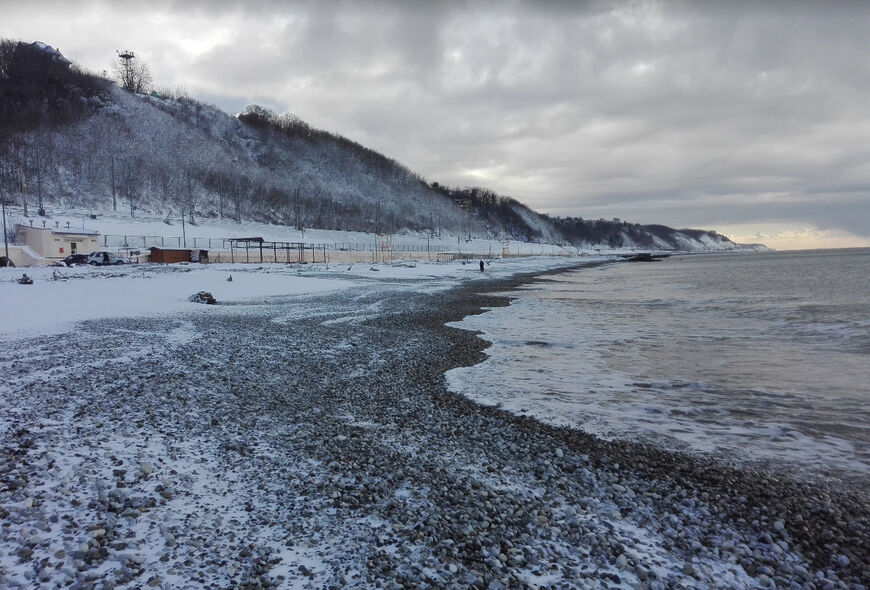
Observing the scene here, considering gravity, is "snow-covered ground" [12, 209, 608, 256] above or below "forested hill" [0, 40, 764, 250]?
below

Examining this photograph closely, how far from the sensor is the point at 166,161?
129 m

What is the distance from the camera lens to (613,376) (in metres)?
11.1

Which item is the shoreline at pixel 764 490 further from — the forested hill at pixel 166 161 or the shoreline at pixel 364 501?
the forested hill at pixel 166 161

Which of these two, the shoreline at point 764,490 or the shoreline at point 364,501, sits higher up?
the shoreline at point 364,501

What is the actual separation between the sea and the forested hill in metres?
103

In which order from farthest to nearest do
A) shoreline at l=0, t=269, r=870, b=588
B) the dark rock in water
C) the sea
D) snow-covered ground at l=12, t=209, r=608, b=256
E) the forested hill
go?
the forested hill, snow-covered ground at l=12, t=209, r=608, b=256, the dark rock in water, the sea, shoreline at l=0, t=269, r=870, b=588

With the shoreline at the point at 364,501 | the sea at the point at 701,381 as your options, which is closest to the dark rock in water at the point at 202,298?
the sea at the point at 701,381

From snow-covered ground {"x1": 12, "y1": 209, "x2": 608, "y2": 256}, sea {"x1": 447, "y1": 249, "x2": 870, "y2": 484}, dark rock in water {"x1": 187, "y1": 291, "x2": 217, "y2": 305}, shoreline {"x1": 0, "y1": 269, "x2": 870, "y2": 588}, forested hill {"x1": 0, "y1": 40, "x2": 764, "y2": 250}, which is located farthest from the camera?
forested hill {"x1": 0, "y1": 40, "x2": 764, "y2": 250}

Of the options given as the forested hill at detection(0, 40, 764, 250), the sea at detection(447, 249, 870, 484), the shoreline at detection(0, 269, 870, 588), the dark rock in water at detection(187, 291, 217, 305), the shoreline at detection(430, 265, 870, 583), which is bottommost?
the sea at detection(447, 249, 870, 484)

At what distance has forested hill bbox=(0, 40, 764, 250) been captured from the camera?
106 metres

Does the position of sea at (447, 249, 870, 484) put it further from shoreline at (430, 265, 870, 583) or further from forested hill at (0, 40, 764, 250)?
forested hill at (0, 40, 764, 250)

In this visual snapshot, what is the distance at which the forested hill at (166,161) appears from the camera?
10550 centimetres

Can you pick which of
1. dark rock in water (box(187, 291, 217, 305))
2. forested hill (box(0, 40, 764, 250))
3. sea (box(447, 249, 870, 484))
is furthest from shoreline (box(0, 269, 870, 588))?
forested hill (box(0, 40, 764, 250))

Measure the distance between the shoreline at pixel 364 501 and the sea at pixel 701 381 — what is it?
0.89 meters
